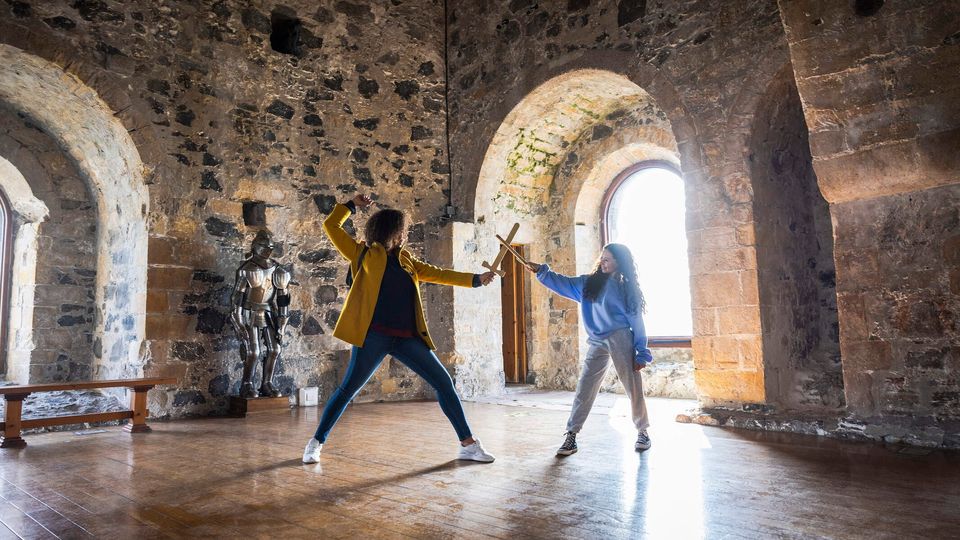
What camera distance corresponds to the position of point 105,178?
5719mm

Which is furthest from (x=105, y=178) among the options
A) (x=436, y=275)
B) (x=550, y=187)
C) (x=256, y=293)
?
(x=550, y=187)

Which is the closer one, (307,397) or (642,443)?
(642,443)

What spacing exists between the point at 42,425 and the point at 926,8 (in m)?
5.37

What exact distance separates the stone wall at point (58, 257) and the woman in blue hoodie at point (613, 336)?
15.3 feet

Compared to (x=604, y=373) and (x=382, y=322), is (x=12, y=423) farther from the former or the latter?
(x=604, y=373)

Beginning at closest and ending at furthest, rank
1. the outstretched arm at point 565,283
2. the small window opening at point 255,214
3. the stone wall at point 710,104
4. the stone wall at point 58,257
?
the outstretched arm at point 565,283 → the stone wall at point 710,104 → the small window opening at point 255,214 → the stone wall at point 58,257

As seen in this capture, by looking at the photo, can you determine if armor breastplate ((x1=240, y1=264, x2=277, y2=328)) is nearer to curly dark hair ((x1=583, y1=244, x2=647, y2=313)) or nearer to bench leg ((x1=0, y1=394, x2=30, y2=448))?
bench leg ((x1=0, y1=394, x2=30, y2=448))

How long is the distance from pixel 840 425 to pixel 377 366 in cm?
260

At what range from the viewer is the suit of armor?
5145 millimetres

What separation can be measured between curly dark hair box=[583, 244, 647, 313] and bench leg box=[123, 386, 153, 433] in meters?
3.09

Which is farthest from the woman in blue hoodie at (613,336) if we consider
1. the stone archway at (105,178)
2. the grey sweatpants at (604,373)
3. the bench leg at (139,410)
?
the stone archway at (105,178)

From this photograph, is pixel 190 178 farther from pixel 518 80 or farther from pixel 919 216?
pixel 919 216

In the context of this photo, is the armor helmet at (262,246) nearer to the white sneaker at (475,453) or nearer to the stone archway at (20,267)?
the stone archway at (20,267)

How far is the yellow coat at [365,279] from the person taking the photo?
3014 millimetres
